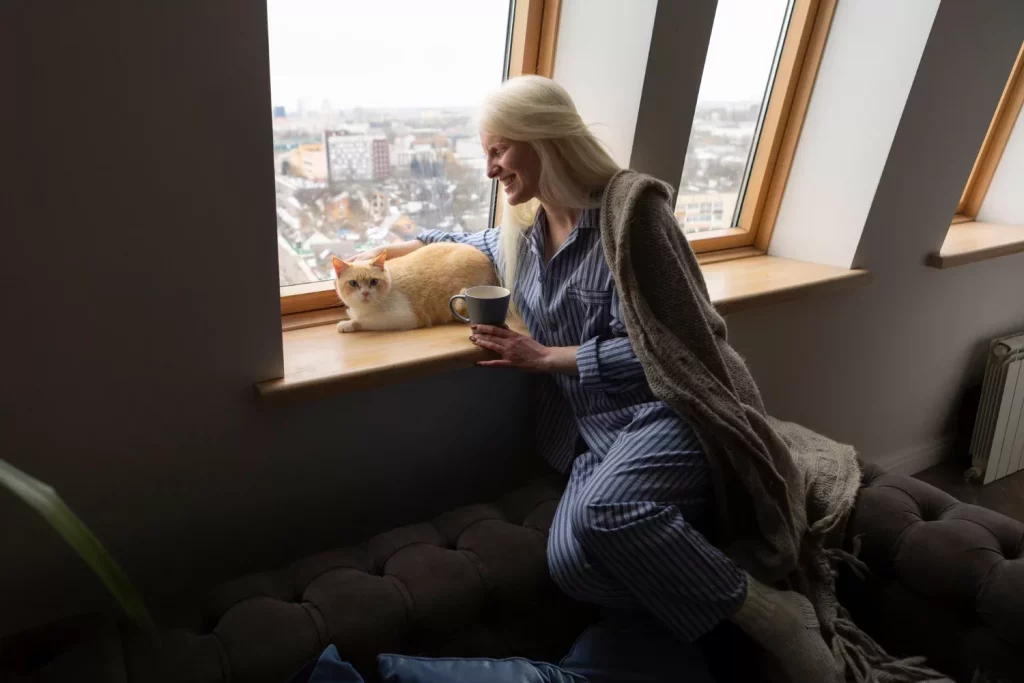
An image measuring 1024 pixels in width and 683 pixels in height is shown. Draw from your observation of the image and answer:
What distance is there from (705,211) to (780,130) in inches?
12.2

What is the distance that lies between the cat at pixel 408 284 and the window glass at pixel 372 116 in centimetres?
13

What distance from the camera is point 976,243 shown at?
224cm

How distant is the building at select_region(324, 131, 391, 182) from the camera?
1.30m

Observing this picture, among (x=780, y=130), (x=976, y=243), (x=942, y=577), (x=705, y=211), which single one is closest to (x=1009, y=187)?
(x=976, y=243)

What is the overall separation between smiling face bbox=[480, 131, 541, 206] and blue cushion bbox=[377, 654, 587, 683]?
2.56 ft

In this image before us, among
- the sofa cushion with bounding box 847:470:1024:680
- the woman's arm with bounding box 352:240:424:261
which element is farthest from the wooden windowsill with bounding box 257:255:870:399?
the sofa cushion with bounding box 847:470:1024:680

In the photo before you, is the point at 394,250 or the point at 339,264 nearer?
the point at 339,264

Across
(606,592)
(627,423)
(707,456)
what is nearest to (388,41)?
(627,423)

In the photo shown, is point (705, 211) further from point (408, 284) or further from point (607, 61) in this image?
point (408, 284)

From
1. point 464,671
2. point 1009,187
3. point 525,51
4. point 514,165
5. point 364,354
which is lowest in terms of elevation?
point 464,671

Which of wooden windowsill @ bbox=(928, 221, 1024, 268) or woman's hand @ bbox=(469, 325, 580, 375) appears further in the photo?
wooden windowsill @ bbox=(928, 221, 1024, 268)

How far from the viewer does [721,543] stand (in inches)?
48.3

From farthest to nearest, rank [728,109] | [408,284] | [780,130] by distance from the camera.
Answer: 1. [780,130]
2. [728,109]
3. [408,284]

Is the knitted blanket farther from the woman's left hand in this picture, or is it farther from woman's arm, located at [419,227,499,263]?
woman's arm, located at [419,227,499,263]
